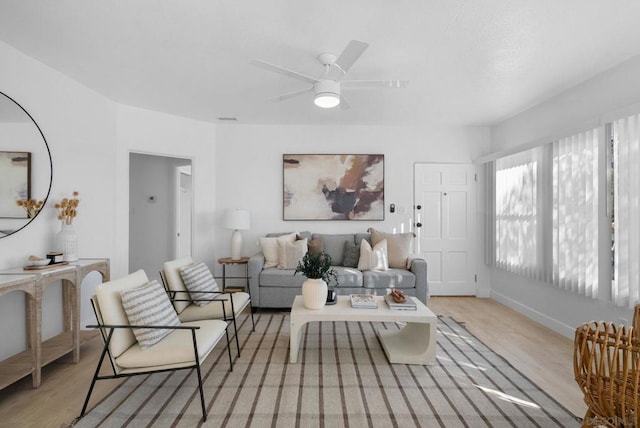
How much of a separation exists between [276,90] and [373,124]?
191 cm

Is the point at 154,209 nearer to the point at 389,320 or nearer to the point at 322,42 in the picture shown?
the point at 322,42

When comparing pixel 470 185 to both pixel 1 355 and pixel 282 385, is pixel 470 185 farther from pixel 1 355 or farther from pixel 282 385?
pixel 1 355

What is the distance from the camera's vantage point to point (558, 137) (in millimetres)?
3348

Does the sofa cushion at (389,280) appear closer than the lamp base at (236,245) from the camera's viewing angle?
Yes

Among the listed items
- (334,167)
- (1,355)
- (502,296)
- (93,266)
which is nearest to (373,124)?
(334,167)

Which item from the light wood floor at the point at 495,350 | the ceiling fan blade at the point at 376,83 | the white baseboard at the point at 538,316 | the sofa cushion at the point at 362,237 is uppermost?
the ceiling fan blade at the point at 376,83

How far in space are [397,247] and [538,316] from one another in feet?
5.95

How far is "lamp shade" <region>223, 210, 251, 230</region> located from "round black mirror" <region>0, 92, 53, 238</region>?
2.02 meters

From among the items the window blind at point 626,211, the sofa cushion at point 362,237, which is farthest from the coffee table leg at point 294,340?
the window blind at point 626,211

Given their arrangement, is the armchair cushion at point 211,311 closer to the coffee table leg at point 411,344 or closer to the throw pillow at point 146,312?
the throw pillow at point 146,312

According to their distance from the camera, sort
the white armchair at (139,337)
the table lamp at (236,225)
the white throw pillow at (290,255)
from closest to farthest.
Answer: the white armchair at (139,337), the white throw pillow at (290,255), the table lamp at (236,225)

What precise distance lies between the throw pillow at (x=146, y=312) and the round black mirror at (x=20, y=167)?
141 cm

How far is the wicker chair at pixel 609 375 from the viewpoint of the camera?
3.84 feet

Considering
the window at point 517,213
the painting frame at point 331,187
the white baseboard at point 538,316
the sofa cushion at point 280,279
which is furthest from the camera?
the painting frame at point 331,187
